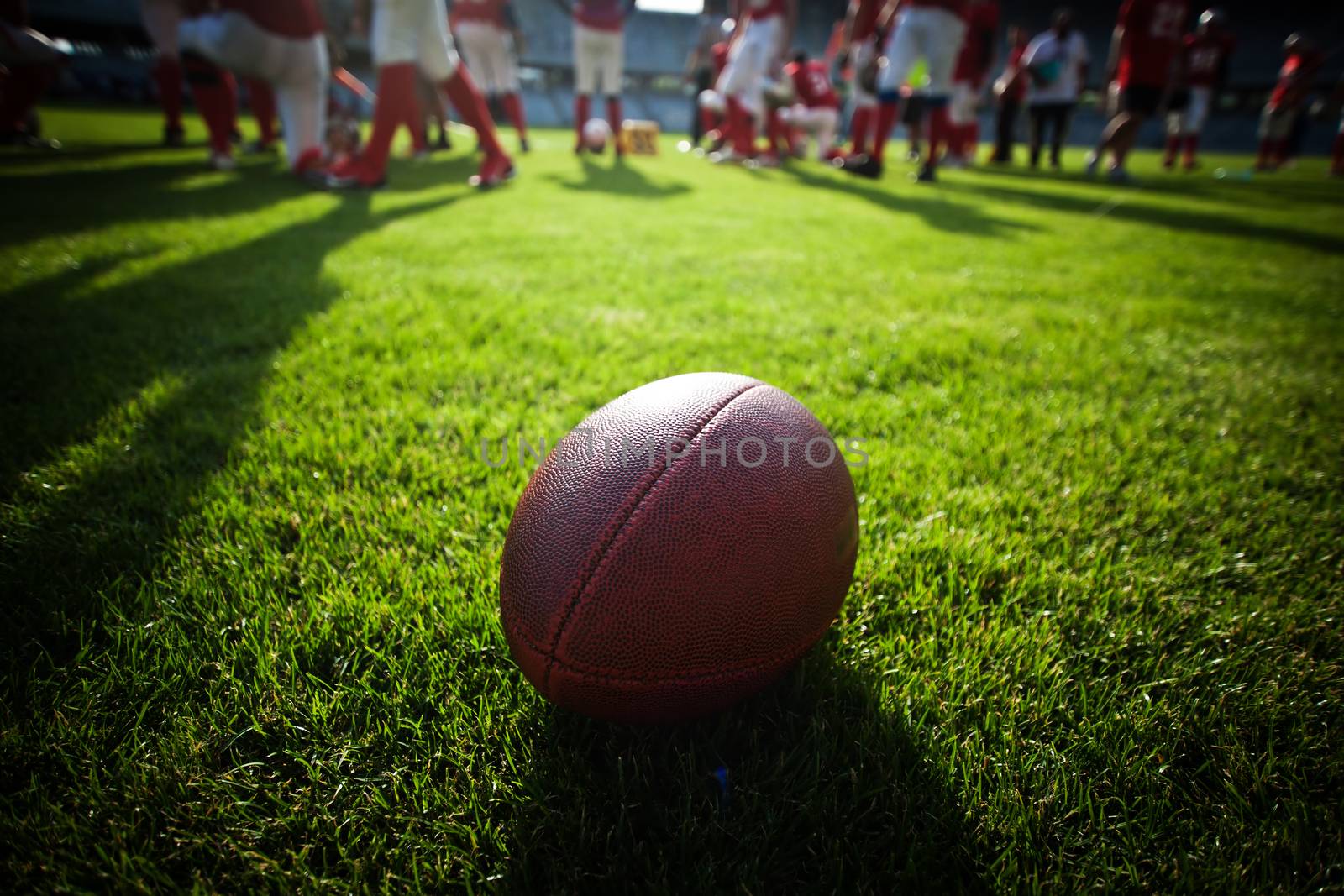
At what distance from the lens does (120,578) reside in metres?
1.40

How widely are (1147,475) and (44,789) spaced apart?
9.43 feet

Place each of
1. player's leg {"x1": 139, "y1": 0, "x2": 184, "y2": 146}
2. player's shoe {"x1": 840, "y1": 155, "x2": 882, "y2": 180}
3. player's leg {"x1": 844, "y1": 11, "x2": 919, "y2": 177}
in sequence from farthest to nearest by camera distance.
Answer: player's shoe {"x1": 840, "y1": 155, "x2": 882, "y2": 180}
player's leg {"x1": 844, "y1": 11, "x2": 919, "y2": 177}
player's leg {"x1": 139, "y1": 0, "x2": 184, "y2": 146}

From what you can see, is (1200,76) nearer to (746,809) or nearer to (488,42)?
(488,42)

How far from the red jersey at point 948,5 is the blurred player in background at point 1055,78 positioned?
5.65 m

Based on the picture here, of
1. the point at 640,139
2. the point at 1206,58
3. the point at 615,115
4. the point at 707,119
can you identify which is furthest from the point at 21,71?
the point at 1206,58

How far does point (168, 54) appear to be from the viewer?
8094 mm

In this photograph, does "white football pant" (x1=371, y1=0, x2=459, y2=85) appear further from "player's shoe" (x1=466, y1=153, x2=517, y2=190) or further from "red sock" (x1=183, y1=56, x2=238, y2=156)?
"red sock" (x1=183, y1=56, x2=238, y2=156)

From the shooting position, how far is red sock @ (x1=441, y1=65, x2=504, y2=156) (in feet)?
20.9

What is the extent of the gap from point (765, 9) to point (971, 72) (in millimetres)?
5307

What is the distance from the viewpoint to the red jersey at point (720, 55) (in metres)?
13.0

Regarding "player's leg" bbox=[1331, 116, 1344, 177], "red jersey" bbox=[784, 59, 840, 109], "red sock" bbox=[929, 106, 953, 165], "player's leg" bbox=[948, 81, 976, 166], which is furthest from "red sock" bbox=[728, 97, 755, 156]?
"player's leg" bbox=[1331, 116, 1344, 177]

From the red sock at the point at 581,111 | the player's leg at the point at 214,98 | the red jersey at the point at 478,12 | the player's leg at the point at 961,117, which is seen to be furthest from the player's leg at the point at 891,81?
the player's leg at the point at 214,98

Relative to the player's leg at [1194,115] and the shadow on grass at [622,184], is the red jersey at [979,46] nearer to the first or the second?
the player's leg at [1194,115]

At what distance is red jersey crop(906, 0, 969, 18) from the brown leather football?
9345 mm
